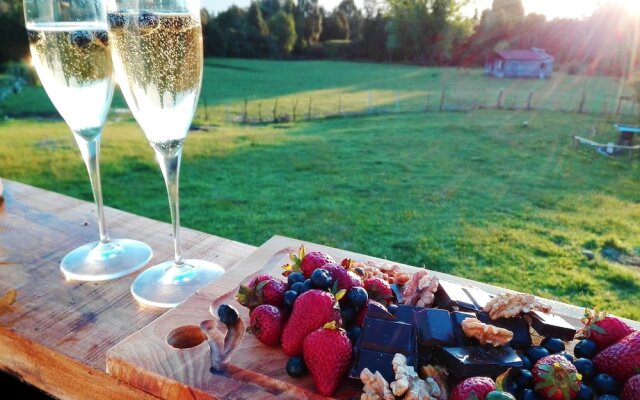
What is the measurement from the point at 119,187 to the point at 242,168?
6.31 feet

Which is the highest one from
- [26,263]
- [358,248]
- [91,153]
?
[91,153]

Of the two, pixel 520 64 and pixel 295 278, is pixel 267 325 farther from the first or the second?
pixel 520 64

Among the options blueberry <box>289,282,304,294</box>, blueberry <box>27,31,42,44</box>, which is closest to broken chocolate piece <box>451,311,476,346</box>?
blueberry <box>289,282,304,294</box>

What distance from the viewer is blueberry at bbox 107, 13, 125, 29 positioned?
1.01 meters

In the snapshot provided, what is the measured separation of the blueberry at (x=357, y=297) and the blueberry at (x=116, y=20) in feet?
2.39

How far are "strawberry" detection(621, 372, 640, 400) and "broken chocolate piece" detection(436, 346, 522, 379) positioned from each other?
0.57ft

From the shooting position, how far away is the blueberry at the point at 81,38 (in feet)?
3.73

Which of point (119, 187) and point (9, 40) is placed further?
point (9, 40)

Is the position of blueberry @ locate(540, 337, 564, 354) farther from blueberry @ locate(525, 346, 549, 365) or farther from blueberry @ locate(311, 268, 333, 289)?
blueberry @ locate(311, 268, 333, 289)

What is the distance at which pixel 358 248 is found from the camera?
4922mm

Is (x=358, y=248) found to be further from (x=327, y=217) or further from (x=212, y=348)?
(x=212, y=348)

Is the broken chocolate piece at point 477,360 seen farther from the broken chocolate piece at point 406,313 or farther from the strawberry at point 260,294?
the strawberry at point 260,294

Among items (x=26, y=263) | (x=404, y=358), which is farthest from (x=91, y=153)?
(x=404, y=358)

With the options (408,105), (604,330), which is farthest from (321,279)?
(408,105)
